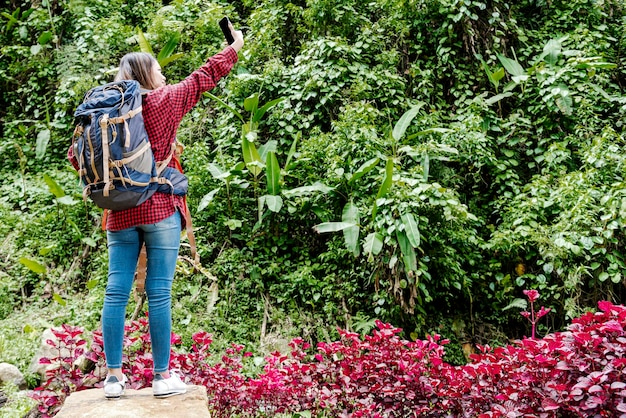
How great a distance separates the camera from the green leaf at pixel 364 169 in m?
5.68

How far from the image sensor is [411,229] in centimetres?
525

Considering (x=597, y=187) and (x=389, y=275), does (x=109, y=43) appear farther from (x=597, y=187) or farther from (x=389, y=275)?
(x=597, y=187)

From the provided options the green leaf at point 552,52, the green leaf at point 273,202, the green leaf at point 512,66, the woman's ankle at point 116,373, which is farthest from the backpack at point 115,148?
the green leaf at point 552,52

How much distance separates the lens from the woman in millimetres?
2885

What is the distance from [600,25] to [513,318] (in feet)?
13.0

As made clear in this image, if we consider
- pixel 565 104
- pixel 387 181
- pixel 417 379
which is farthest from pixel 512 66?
pixel 417 379

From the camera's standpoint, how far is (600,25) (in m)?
7.30

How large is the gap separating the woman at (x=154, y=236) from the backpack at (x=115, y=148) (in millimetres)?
97

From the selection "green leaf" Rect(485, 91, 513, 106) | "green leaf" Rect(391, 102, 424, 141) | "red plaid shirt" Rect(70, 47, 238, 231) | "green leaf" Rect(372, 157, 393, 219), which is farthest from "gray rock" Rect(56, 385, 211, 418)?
"green leaf" Rect(485, 91, 513, 106)

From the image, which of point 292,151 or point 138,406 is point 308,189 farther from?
point 138,406

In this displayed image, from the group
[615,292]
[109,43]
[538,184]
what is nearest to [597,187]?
[538,184]

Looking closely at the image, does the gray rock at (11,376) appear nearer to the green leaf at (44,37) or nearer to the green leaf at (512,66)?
the green leaf at (44,37)

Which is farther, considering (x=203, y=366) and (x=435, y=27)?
(x=435, y=27)

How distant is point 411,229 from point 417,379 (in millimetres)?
1905
